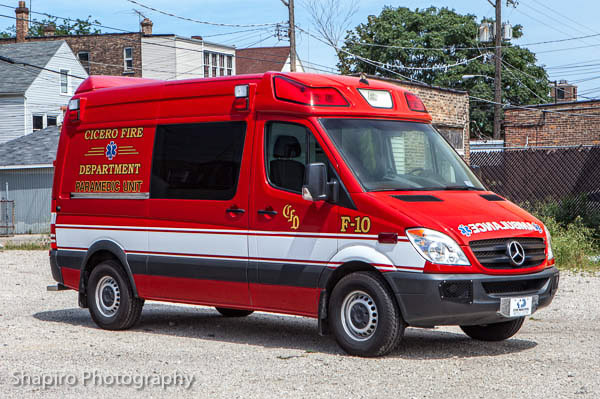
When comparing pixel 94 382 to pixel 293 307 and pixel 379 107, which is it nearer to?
pixel 293 307

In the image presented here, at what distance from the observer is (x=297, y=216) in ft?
28.6

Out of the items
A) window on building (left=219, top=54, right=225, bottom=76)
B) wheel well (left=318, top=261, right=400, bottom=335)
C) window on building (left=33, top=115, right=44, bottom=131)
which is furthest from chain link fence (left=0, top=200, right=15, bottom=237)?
wheel well (left=318, top=261, right=400, bottom=335)

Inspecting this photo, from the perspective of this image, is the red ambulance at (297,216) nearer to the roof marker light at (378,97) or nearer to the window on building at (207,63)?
the roof marker light at (378,97)

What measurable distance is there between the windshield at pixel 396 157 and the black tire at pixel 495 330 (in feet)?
4.50

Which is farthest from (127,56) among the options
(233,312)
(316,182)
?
(316,182)

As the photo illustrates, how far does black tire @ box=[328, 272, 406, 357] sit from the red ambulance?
0.05 feet

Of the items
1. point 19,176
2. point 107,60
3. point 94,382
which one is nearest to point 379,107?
point 94,382

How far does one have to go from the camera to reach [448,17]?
203 feet

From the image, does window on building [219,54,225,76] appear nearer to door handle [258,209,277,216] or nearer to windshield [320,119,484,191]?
windshield [320,119,484,191]

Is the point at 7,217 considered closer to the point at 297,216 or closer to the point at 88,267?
the point at 88,267

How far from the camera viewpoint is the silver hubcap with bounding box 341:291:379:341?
26.8 ft

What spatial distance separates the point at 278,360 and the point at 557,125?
102ft

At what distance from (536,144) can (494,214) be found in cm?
3002

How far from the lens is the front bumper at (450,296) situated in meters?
7.78
